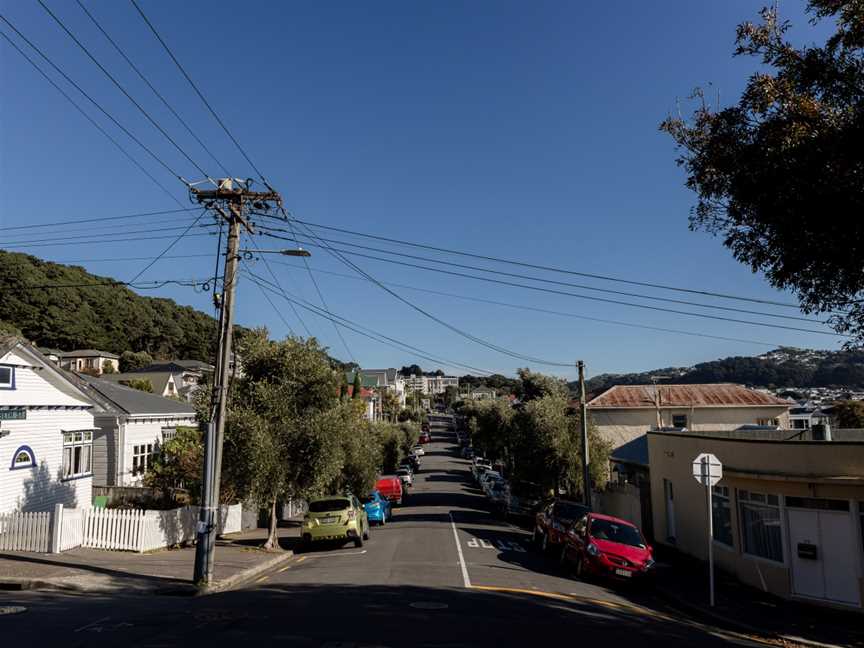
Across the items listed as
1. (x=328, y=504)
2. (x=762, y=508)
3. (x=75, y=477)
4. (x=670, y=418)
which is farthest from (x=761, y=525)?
(x=670, y=418)

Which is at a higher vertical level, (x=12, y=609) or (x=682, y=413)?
(x=682, y=413)

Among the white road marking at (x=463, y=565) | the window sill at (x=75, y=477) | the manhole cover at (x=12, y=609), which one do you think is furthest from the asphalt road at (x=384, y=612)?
the window sill at (x=75, y=477)

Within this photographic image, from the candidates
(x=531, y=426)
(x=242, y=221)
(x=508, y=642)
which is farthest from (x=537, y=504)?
(x=508, y=642)

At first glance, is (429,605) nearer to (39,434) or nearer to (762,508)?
(762,508)

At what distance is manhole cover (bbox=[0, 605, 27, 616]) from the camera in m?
9.80

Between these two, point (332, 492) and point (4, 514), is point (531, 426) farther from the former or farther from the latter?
point (4, 514)

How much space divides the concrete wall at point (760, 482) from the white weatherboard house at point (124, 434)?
18209 millimetres

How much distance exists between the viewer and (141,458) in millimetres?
28812

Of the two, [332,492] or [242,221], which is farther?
[332,492]

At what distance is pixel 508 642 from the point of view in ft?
→ 27.9

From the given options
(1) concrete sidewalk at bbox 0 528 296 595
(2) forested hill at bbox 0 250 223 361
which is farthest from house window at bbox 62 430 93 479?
(2) forested hill at bbox 0 250 223 361

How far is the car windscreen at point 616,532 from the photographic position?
633 inches

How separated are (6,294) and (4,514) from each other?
78.1m

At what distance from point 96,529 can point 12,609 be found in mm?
7914
